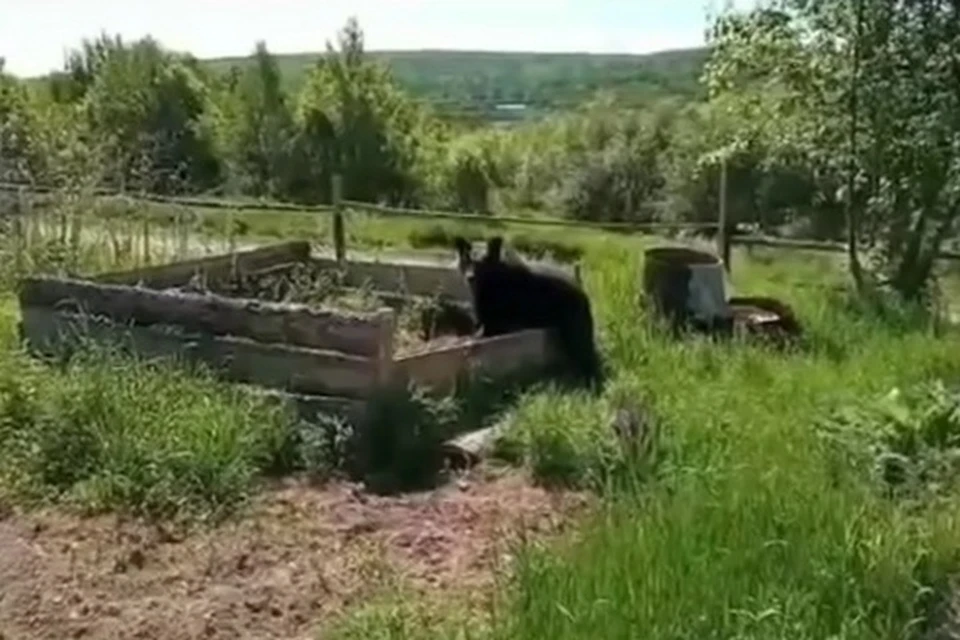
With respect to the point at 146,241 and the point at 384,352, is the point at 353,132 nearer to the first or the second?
the point at 146,241

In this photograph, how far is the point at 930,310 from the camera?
297 inches

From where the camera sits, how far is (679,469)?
13.5 ft

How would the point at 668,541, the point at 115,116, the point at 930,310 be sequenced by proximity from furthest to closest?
1. the point at 115,116
2. the point at 930,310
3. the point at 668,541

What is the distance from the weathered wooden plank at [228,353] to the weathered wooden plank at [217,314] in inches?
1.7

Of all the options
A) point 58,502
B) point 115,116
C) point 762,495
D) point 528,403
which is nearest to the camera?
point 762,495

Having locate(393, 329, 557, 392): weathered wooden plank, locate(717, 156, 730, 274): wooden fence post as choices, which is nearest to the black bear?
locate(393, 329, 557, 392): weathered wooden plank

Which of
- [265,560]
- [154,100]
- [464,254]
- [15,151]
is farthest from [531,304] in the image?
[154,100]

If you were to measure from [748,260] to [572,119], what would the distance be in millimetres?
18522

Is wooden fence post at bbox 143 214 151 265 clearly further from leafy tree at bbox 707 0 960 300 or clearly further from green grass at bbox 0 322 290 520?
leafy tree at bbox 707 0 960 300

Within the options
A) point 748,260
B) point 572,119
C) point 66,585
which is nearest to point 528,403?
point 66,585

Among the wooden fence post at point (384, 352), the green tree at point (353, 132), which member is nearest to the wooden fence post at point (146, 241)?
the wooden fence post at point (384, 352)

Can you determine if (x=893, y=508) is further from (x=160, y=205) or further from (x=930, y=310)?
(x=160, y=205)

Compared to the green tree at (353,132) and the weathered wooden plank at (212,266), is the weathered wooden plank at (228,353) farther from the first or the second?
the green tree at (353,132)

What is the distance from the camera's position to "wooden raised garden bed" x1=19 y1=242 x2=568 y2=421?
5.11m
